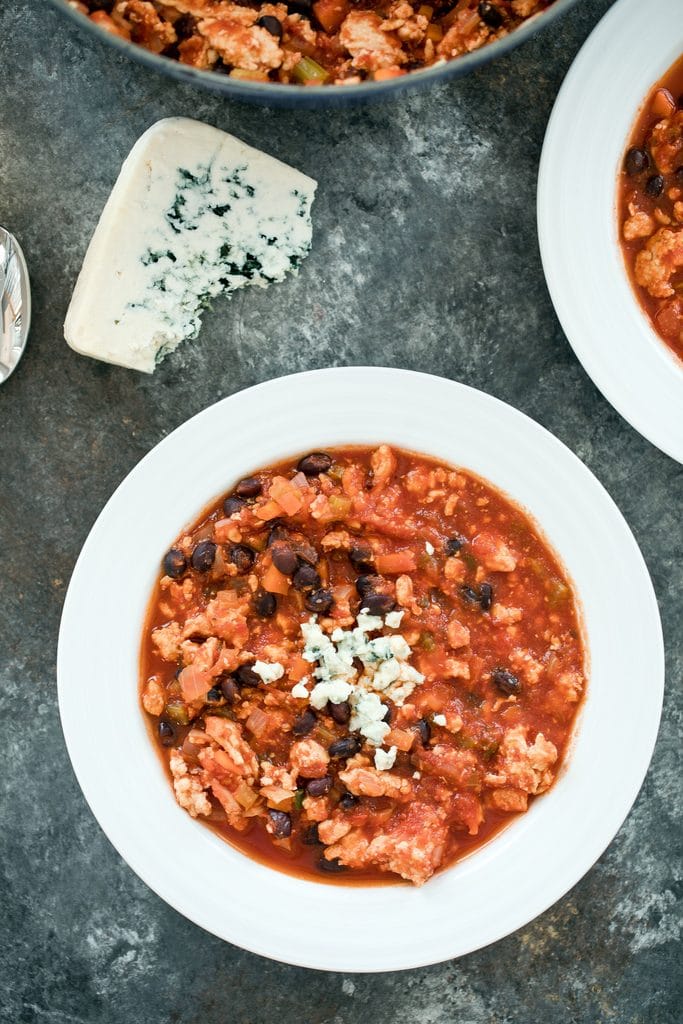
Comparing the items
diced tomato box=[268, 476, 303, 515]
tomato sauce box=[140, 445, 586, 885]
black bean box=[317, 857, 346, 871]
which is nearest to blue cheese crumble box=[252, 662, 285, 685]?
tomato sauce box=[140, 445, 586, 885]

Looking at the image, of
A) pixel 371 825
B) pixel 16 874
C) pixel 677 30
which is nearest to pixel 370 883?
pixel 371 825

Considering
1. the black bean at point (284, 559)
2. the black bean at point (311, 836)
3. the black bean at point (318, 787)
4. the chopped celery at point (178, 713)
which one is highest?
the black bean at point (284, 559)

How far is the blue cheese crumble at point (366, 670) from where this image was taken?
10.9 feet

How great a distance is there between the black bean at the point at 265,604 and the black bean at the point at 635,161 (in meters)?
2.06

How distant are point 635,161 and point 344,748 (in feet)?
7.85

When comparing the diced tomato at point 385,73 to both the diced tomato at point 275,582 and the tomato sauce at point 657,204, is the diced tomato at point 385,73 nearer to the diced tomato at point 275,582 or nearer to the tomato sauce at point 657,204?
the tomato sauce at point 657,204

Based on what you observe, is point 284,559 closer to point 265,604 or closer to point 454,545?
point 265,604

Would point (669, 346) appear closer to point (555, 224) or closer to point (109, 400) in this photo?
point (555, 224)

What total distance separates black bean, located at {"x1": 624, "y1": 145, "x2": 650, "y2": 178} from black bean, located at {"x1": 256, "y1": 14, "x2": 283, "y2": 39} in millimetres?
1340

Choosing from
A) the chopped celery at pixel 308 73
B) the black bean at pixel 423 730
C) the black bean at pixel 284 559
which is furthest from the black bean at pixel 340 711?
the chopped celery at pixel 308 73

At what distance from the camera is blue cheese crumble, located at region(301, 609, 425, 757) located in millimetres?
3309

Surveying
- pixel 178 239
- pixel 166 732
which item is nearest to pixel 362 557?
pixel 166 732

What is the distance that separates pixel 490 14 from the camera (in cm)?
313

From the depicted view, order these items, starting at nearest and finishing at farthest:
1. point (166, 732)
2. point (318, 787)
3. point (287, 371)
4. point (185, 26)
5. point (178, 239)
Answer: point (185, 26) < point (318, 787) < point (166, 732) < point (178, 239) < point (287, 371)
